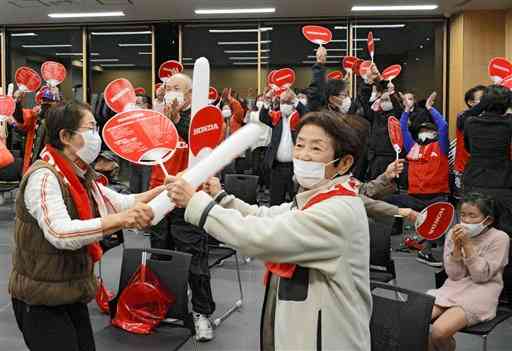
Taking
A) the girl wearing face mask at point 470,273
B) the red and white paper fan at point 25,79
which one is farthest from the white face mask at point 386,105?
the red and white paper fan at point 25,79

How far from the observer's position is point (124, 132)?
1.59 metres

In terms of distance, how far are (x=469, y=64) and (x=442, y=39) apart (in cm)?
97

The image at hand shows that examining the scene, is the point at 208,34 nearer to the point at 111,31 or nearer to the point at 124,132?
the point at 111,31

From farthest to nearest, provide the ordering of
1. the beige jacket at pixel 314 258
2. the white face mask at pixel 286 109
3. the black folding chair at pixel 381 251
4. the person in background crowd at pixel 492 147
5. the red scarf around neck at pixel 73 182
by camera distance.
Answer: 1. the white face mask at pixel 286 109
2. the person in background crowd at pixel 492 147
3. the black folding chair at pixel 381 251
4. the red scarf around neck at pixel 73 182
5. the beige jacket at pixel 314 258

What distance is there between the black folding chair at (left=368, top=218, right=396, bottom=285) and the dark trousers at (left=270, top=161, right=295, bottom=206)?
204 cm

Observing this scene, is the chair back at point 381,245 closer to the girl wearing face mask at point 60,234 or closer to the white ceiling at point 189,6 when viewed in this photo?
the girl wearing face mask at point 60,234

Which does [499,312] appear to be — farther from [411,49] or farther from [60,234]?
[411,49]

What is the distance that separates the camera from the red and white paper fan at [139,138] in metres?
1.58

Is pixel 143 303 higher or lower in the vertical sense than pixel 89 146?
lower

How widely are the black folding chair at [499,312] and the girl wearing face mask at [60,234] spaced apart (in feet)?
5.84

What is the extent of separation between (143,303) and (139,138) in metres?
1.54

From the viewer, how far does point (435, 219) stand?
301 centimetres

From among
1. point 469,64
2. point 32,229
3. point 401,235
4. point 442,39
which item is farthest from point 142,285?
point 442,39

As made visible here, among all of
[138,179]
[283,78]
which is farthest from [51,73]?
[283,78]
